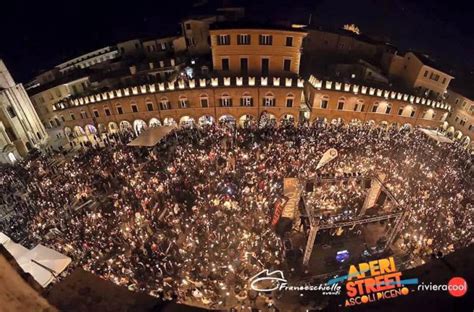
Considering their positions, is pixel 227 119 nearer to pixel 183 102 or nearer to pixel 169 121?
pixel 183 102

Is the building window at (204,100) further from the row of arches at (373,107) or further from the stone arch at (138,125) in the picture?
the row of arches at (373,107)

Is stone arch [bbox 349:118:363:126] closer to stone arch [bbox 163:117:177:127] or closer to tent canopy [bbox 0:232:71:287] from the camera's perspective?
stone arch [bbox 163:117:177:127]

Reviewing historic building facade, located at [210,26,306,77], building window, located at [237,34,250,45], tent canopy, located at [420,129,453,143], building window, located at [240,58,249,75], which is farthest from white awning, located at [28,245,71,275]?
tent canopy, located at [420,129,453,143]

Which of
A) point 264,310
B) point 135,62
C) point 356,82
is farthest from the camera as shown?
point 135,62

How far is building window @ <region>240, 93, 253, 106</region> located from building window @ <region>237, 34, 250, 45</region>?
607 centimetres

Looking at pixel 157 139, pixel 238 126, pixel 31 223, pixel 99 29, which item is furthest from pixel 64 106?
pixel 99 29

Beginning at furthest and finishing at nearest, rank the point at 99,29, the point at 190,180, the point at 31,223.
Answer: the point at 99,29, the point at 190,180, the point at 31,223

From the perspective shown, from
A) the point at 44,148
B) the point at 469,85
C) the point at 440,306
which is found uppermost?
the point at 440,306

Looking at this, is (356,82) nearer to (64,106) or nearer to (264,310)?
(264,310)

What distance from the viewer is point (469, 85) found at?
38656 mm

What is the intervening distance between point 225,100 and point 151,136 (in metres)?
10.2

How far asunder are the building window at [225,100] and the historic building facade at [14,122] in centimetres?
2565

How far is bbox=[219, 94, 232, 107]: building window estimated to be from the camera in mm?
34219

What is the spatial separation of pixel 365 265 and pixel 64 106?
4004 cm
